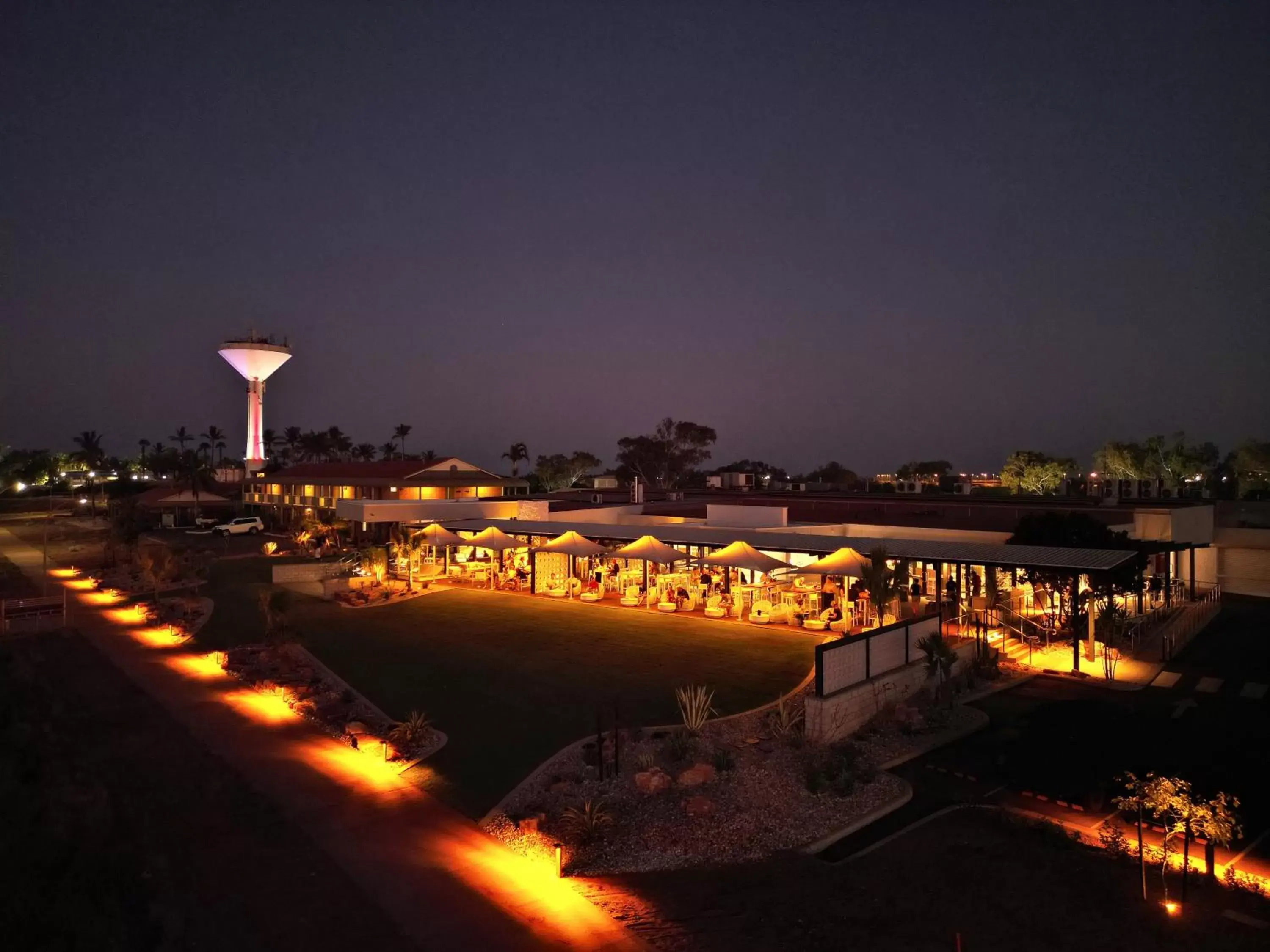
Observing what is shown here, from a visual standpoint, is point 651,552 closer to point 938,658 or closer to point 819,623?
point 819,623

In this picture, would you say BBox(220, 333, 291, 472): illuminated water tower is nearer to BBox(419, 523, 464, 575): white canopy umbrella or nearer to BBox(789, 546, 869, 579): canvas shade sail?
BBox(419, 523, 464, 575): white canopy umbrella

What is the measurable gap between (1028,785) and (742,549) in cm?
1002

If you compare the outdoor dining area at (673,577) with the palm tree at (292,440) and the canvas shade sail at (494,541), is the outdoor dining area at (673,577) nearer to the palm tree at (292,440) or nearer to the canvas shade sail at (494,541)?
the canvas shade sail at (494,541)

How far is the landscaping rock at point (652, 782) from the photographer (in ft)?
29.6

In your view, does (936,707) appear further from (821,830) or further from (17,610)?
(17,610)

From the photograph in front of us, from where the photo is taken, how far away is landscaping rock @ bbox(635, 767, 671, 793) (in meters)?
9.02

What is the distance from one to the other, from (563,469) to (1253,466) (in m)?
58.4

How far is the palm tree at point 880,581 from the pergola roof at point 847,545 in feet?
2.63

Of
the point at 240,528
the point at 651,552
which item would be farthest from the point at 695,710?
the point at 240,528

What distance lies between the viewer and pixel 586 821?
8031 mm

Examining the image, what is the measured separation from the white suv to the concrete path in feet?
114

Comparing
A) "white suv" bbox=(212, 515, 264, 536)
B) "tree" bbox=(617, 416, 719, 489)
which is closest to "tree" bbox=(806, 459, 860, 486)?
"tree" bbox=(617, 416, 719, 489)

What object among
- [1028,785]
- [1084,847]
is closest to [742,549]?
[1028,785]

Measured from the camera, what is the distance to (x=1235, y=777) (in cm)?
873
